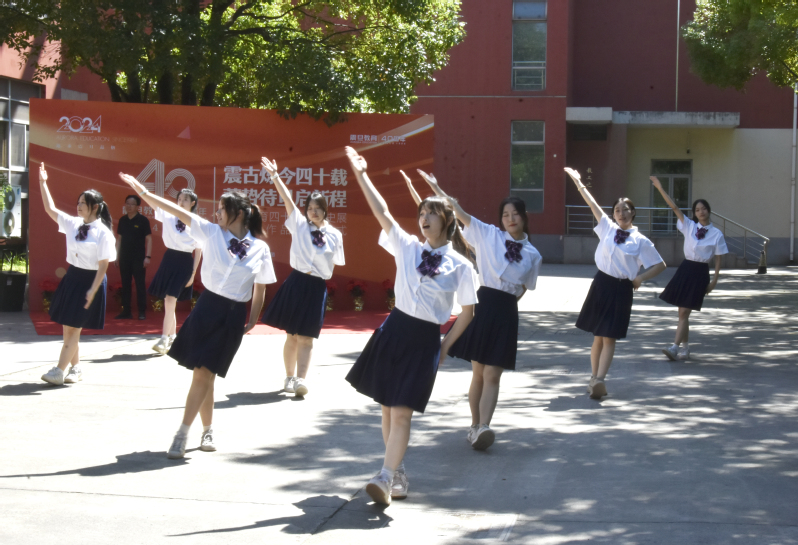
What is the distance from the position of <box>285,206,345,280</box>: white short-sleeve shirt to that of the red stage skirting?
398cm

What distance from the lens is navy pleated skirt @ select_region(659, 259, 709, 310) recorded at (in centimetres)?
930

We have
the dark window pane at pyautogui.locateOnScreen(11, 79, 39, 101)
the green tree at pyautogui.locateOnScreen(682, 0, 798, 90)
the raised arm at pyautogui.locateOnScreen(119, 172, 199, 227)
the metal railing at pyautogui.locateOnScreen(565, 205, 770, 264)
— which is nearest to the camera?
the raised arm at pyautogui.locateOnScreen(119, 172, 199, 227)

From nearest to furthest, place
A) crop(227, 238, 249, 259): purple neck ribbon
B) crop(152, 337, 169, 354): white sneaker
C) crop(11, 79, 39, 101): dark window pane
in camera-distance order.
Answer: crop(227, 238, 249, 259): purple neck ribbon, crop(152, 337, 169, 354): white sneaker, crop(11, 79, 39, 101): dark window pane

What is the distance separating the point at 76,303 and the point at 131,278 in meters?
4.95

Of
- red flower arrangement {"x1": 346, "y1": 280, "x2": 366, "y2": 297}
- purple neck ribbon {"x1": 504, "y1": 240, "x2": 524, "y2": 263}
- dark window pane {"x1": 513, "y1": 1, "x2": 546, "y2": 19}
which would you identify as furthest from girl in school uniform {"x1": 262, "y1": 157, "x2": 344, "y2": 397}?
dark window pane {"x1": 513, "y1": 1, "x2": 546, "y2": 19}

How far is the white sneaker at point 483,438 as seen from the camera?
18.0 ft

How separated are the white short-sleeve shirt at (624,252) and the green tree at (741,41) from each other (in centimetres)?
888

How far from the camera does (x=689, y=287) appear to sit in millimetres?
9328

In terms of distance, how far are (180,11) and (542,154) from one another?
14901 millimetres

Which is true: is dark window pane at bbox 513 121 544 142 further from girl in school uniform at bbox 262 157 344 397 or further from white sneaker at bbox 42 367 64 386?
white sneaker at bbox 42 367 64 386

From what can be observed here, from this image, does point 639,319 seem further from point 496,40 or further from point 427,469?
point 496,40

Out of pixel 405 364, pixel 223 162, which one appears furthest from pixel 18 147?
pixel 405 364

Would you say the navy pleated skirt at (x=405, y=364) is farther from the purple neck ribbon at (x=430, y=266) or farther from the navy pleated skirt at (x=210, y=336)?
the navy pleated skirt at (x=210, y=336)

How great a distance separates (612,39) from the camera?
27875 millimetres
